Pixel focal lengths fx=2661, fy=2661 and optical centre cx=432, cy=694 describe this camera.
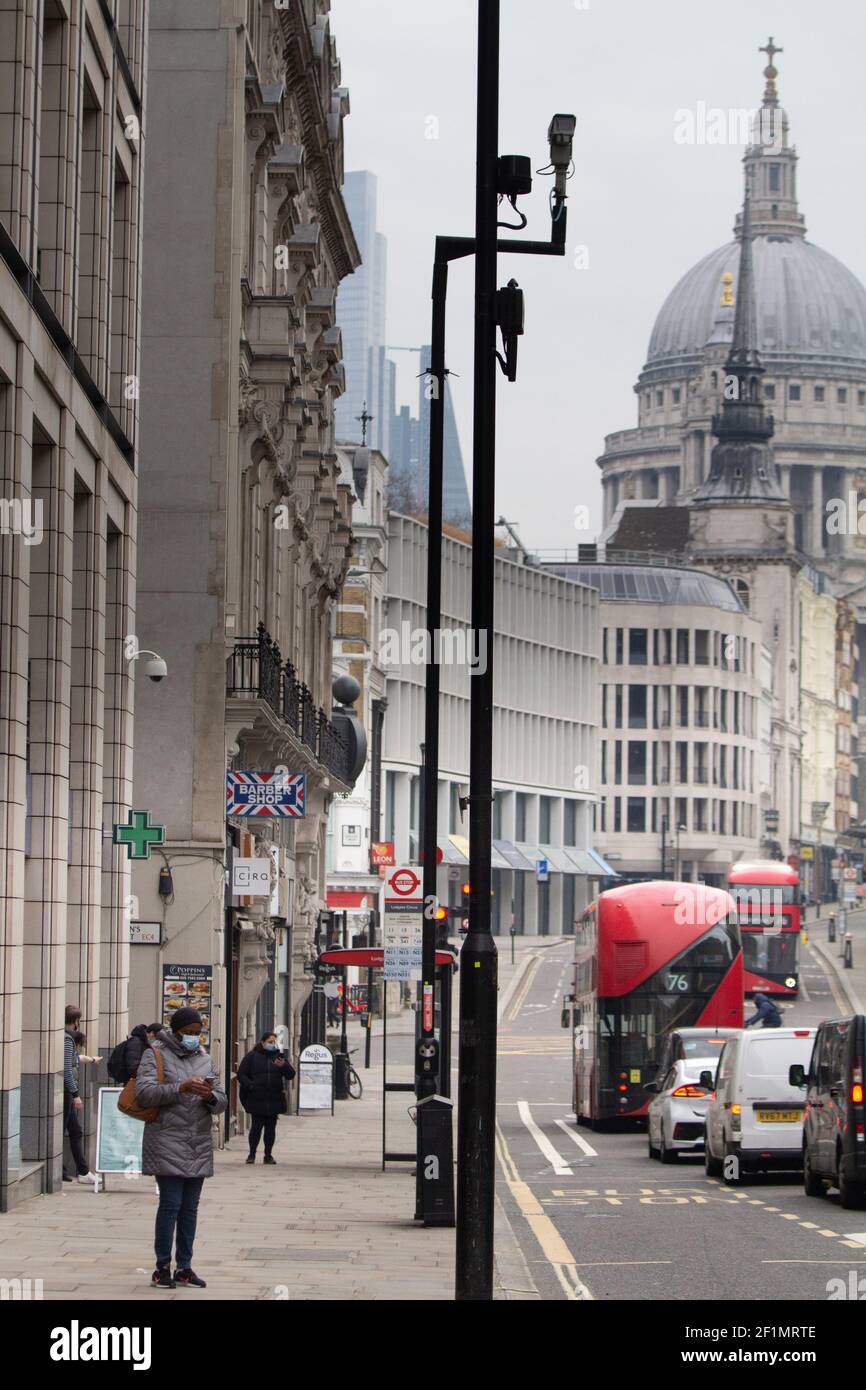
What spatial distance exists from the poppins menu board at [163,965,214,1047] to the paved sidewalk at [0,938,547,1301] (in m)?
2.89

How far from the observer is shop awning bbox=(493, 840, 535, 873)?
138875mm

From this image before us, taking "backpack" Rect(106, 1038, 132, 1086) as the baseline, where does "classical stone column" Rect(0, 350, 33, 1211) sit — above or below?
above

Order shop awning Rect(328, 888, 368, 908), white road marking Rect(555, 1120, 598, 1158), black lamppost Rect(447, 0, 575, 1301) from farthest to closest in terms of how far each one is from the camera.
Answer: shop awning Rect(328, 888, 368, 908), white road marking Rect(555, 1120, 598, 1158), black lamppost Rect(447, 0, 575, 1301)

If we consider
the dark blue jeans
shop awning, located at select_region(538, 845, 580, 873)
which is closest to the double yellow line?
the dark blue jeans

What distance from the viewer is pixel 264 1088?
30.5 meters

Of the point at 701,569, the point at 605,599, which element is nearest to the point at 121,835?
the point at 605,599

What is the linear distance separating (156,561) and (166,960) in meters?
5.05

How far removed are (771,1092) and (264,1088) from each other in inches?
237

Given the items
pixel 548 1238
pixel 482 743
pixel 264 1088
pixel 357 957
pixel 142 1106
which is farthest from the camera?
pixel 357 957

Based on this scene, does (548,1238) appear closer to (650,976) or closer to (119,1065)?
(119,1065)

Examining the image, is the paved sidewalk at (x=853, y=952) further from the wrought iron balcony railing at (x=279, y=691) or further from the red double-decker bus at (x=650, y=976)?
the red double-decker bus at (x=650, y=976)


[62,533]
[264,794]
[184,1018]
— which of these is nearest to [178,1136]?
[184,1018]

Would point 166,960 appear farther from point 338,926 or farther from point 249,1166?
point 338,926

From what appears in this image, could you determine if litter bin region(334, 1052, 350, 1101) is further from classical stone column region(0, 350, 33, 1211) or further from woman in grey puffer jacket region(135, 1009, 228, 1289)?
woman in grey puffer jacket region(135, 1009, 228, 1289)
